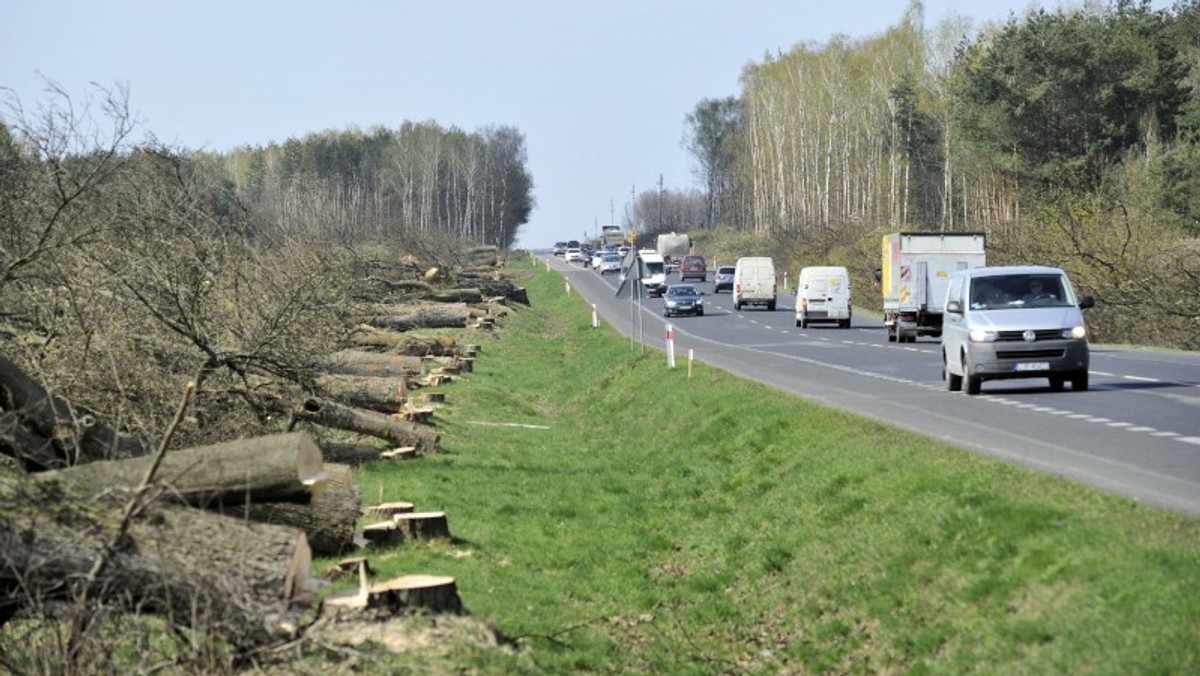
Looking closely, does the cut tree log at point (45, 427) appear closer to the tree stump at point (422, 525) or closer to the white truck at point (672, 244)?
the tree stump at point (422, 525)

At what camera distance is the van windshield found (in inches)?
1101

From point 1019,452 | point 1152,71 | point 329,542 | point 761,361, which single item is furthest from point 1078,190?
point 329,542

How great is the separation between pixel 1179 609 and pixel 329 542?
737 centimetres

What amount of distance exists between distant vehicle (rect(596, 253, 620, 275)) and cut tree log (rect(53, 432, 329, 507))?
12031 cm

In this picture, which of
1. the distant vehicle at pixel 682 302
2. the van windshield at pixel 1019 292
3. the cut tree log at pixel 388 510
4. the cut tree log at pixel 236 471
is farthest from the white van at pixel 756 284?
the cut tree log at pixel 236 471

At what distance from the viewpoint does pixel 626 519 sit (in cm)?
2053

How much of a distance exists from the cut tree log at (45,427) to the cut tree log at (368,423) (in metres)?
6.39

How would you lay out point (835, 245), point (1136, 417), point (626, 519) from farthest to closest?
point (835, 245) → point (1136, 417) → point (626, 519)

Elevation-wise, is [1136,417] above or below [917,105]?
below

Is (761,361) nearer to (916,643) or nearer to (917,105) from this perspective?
(916,643)

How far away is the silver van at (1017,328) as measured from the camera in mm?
27109

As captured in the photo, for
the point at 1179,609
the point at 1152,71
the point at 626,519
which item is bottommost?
the point at 626,519

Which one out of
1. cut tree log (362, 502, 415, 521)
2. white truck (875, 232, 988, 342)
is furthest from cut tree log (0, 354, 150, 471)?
white truck (875, 232, 988, 342)

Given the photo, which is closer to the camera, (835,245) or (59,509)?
(59,509)
